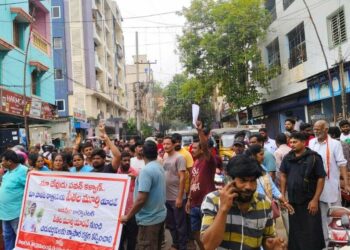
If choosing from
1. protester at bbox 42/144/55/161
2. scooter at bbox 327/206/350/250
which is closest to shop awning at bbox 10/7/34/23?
protester at bbox 42/144/55/161

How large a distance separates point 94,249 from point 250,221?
9.44ft

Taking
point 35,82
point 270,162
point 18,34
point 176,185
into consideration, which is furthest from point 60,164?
point 35,82

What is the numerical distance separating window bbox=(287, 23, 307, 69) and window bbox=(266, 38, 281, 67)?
205 centimetres

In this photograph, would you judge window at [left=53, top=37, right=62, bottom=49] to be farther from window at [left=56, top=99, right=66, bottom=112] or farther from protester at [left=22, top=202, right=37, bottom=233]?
protester at [left=22, top=202, right=37, bottom=233]

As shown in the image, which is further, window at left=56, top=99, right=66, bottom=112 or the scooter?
window at left=56, top=99, right=66, bottom=112

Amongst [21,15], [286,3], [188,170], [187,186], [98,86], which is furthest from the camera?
[98,86]

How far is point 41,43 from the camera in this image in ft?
76.7

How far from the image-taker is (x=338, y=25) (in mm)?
18000

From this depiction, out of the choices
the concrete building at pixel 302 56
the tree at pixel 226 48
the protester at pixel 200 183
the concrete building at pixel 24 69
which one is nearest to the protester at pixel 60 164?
the protester at pixel 200 183

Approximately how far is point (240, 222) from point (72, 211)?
10.2 feet

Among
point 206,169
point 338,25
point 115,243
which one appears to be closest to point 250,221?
point 115,243

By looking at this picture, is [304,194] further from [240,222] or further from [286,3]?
[286,3]

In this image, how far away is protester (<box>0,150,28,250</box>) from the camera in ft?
19.4

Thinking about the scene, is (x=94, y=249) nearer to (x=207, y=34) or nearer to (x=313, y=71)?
(x=313, y=71)
